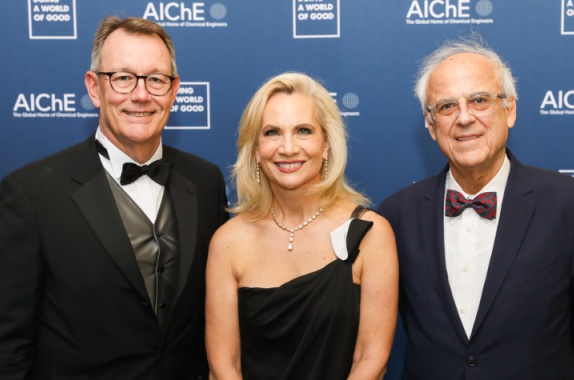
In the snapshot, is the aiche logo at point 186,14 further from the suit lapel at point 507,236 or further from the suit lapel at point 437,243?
the suit lapel at point 507,236

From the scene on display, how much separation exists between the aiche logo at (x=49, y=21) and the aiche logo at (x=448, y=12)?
6.79 ft

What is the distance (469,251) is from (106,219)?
4.74ft

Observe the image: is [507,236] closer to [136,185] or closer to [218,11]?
[136,185]

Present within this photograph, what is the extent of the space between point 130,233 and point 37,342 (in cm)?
56

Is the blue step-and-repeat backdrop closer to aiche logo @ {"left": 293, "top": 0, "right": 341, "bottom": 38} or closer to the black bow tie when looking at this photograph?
aiche logo @ {"left": 293, "top": 0, "right": 341, "bottom": 38}

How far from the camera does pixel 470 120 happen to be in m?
1.90

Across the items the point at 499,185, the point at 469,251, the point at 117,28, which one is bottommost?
the point at 469,251

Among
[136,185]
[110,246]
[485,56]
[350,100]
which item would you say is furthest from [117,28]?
[485,56]

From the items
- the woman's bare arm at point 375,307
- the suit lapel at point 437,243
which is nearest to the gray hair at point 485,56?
the suit lapel at point 437,243

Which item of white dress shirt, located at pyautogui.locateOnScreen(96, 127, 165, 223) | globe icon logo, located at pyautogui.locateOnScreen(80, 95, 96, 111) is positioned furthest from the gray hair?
globe icon logo, located at pyautogui.locateOnScreen(80, 95, 96, 111)

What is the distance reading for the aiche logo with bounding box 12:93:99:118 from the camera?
2.89 m

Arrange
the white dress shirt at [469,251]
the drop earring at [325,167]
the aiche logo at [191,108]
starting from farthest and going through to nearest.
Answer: the aiche logo at [191,108], the drop earring at [325,167], the white dress shirt at [469,251]

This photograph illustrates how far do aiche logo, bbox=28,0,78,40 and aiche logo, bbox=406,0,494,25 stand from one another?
2.07m

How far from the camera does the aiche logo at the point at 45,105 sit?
Answer: 289 cm
